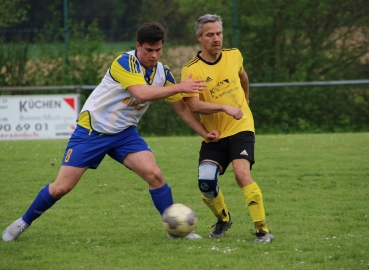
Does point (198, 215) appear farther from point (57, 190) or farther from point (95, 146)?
point (57, 190)

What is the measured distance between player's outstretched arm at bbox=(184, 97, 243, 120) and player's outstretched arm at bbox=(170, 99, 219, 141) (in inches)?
7.4

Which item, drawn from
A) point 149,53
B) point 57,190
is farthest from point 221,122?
point 57,190

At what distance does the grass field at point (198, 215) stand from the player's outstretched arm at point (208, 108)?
119 centimetres

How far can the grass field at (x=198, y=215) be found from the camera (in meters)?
5.57

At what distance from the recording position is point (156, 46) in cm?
610

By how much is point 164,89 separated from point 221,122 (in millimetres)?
807

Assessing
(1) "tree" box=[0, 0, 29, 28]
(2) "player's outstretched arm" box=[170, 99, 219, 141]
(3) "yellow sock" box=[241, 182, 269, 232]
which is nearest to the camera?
(3) "yellow sock" box=[241, 182, 269, 232]

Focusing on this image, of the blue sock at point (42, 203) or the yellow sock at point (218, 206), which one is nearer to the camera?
the blue sock at point (42, 203)

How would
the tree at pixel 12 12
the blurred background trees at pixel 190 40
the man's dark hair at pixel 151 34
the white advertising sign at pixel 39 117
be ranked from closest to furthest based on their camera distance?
the man's dark hair at pixel 151 34 → the white advertising sign at pixel 39 117 → the blurred background trees at pixel 190 40 → the tree at pixel 12 12

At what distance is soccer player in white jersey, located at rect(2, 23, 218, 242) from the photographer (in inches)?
243

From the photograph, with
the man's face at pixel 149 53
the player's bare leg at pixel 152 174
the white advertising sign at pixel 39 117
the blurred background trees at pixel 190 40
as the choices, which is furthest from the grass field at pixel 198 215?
the blurred background trees at pixel 190 40

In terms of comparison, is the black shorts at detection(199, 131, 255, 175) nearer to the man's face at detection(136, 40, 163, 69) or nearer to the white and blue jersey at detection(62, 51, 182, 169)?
the white and blue jersey at detection(62, 51, 182, 169)

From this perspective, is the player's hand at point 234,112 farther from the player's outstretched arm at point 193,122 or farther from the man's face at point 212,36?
the man's face at point 212,36

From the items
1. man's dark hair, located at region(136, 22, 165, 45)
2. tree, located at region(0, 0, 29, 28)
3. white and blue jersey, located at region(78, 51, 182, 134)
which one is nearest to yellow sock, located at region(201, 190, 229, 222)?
white and blue jersey, located at region(78, 51, 182, 134)
